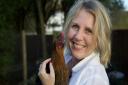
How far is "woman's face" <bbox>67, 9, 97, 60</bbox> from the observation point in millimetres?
2264

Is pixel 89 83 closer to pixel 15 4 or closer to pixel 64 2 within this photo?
pixel 15 4

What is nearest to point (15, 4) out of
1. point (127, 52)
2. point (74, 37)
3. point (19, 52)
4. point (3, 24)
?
point (3, 24)

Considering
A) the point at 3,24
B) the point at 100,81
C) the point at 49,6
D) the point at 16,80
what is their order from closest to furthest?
the point at 100,81 → the point at 3,24 → the point at 16,80 → the point at 49,6

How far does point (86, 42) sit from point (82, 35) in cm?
5

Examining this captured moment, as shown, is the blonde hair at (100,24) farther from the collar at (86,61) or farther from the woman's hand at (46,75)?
the woman's hand at (46,75)

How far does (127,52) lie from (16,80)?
420 centimetres

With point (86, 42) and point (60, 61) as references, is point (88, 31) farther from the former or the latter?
point (60, 61)

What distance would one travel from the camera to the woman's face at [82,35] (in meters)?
2.26

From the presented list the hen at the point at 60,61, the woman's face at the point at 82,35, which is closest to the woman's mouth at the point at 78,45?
the woman's face at the point at 82,35

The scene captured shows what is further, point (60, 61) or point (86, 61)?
point (86, 61)

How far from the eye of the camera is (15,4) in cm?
1105

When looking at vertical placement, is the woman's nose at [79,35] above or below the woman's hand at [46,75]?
above

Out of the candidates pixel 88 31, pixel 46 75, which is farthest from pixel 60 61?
pixel 88 31

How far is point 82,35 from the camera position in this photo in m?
2.27
